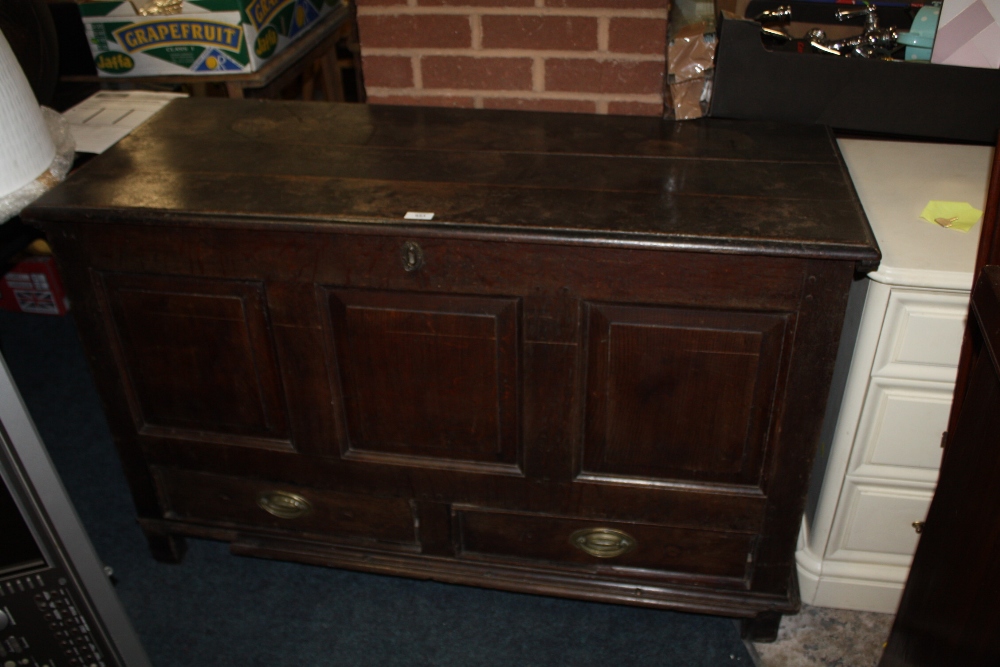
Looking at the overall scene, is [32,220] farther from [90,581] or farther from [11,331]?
[11,331]

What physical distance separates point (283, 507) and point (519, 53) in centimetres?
97

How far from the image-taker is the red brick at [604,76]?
1589mm

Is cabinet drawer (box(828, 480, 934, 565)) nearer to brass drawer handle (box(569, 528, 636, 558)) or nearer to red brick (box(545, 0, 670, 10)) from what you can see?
brass drawer handle (box(569, 528, 636, 558))

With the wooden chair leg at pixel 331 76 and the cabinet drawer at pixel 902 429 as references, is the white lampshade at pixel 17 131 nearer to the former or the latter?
the cabinet drawer at pixel 902 429

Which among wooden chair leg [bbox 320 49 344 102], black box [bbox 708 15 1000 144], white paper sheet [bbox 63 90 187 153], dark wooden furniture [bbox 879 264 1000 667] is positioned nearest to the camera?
dark wooden furniture [bbox 879 264 1000 667]

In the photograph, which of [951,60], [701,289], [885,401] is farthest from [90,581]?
[951,60]

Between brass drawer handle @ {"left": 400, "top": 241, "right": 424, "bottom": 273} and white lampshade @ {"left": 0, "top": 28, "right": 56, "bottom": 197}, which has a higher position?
white lampshade @ {"left": 0, "top": 28, "right": 56, "bottom": 197}

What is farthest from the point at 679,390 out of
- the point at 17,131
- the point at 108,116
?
the point at 108,116

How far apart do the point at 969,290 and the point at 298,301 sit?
3.30ft

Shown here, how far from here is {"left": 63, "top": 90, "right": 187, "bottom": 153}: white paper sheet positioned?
155 centimetres

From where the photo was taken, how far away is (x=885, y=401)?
1.40 meters

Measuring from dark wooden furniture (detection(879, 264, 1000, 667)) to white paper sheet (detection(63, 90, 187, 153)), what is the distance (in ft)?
4.62

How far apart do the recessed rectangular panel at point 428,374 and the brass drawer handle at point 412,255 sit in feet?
Answer: 0.20

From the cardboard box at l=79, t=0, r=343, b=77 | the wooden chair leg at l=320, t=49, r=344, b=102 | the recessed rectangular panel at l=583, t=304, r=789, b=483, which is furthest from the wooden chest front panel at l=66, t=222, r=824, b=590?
the wooden chair leg at l=320, t=49, r=344, b=102
